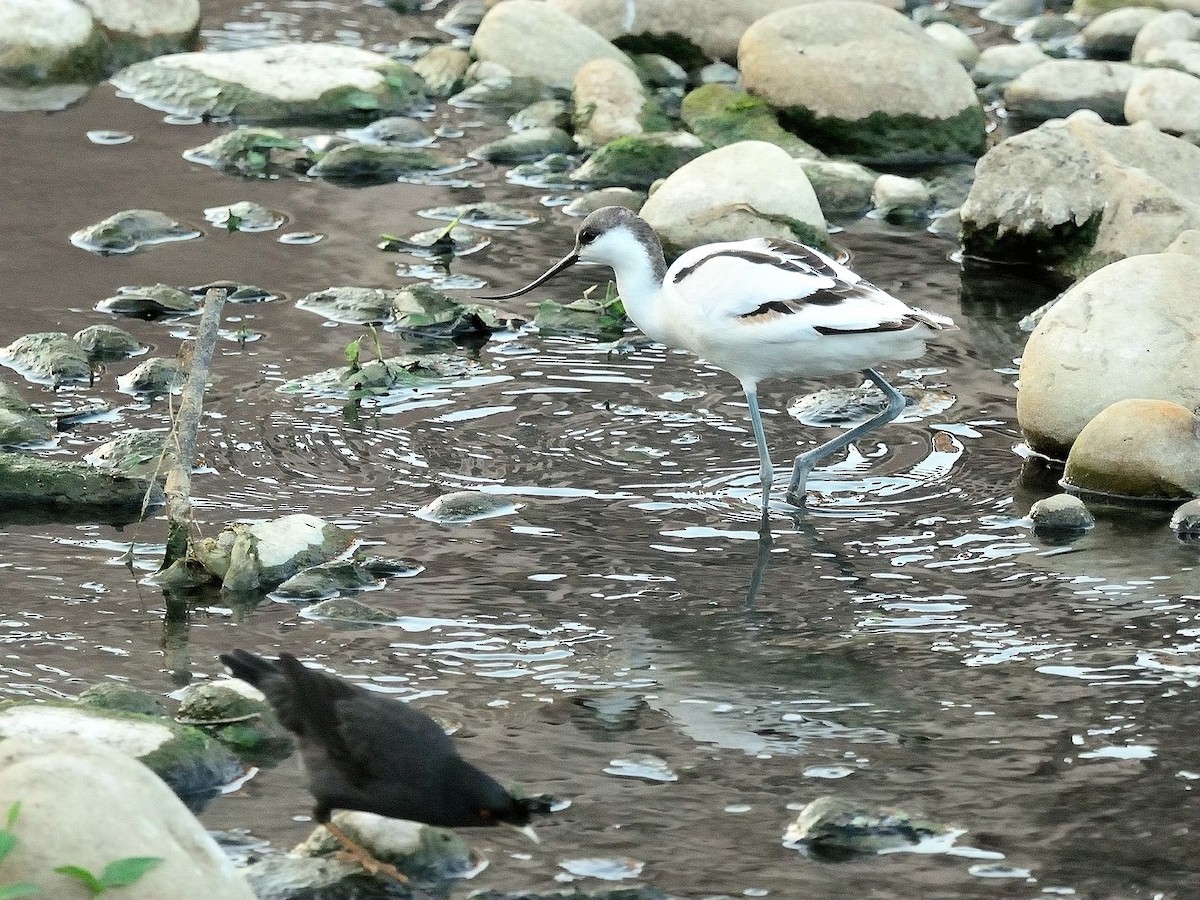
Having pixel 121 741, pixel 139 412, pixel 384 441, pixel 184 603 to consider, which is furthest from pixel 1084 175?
pixel 121 741

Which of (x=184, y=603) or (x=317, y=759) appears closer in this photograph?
(x=317, y=759)

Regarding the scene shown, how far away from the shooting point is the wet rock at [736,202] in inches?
395

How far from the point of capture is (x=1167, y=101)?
41.6 ft

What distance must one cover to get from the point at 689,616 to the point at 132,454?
7.75ft

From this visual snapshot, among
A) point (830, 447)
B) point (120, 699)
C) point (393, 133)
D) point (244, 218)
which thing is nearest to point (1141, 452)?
point (830, 447)

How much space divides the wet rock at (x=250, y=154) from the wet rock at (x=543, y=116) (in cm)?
164

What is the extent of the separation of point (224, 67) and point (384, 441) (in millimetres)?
6330

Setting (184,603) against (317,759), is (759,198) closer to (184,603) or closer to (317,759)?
(184,603)

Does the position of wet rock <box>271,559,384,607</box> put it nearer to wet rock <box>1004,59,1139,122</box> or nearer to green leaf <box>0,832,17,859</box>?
green leaf <box>0,832,17,859</box>

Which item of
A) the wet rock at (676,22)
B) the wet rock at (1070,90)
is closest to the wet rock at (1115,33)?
the wet rock at (1070,90)

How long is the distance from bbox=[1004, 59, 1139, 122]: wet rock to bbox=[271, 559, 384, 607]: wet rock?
881 cm

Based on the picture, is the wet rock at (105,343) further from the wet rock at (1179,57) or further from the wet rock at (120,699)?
the wet rock at (1179,57)

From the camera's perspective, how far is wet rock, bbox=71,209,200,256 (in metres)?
10.2

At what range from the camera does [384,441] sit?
7684 mm
